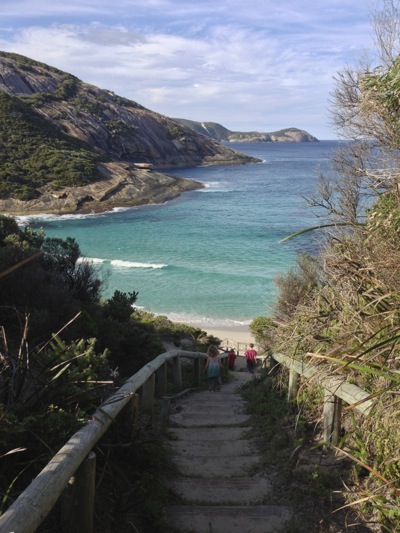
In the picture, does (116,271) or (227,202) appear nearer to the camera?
(116,271)

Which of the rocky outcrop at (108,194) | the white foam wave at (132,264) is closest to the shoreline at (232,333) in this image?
the white foam wave at (132,264)

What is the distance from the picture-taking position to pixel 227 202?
192ft

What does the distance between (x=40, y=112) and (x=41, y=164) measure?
23.3m

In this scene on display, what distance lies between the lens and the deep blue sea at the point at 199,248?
24.8m

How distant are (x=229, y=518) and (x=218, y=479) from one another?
2.50 feet

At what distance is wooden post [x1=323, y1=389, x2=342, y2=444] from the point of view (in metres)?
3.97

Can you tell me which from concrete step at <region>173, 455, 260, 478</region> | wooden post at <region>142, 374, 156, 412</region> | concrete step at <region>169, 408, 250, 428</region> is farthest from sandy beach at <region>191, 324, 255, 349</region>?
concrete step at <region>173, 455, 260, 478</region>

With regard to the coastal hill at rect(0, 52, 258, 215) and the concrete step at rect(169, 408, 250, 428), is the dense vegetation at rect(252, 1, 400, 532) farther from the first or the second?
the coastal hill at rect(0, 52, 258, 215)

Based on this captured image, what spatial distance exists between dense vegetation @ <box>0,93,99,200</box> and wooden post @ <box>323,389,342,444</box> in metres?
47.2

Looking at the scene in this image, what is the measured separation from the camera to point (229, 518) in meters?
3.34

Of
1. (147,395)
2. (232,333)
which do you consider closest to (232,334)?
(232,333)

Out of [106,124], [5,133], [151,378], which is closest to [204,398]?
[151,378]

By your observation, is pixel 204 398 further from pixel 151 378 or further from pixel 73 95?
pixel 73 95

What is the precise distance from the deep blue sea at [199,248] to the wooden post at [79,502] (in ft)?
45.9
